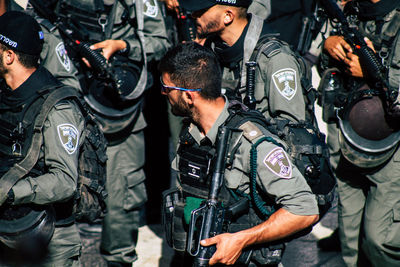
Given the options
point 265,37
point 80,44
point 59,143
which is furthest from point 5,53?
point 265,37

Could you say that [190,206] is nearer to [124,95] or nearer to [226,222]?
[226,222]

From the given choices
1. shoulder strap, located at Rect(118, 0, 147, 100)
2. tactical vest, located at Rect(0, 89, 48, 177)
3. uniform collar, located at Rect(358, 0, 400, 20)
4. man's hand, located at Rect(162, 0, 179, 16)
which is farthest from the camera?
man's hand, located at Rect(162, 0, 179, 16)

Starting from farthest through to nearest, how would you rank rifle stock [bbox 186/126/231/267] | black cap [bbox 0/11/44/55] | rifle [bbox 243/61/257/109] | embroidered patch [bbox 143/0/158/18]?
embroidered patch [bbox 143/0/158/18], rifle [bbox 243/61/257/109], black cap [bbox 0/11/44/55], rifle stock [bbox 186/126/231/267]

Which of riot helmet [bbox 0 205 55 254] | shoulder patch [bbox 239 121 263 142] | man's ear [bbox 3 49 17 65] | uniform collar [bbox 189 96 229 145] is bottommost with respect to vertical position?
riot helmet [bbox 0 205 55 254]

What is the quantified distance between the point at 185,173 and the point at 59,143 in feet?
2.55

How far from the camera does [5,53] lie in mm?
3652

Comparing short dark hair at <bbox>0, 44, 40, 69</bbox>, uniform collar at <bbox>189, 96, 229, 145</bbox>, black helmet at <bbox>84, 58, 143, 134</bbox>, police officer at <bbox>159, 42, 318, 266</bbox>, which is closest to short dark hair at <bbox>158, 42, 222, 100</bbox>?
police officer at <bbox>159, 42, 318, 266</bbox>

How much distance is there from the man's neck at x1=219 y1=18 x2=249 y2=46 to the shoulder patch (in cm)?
105

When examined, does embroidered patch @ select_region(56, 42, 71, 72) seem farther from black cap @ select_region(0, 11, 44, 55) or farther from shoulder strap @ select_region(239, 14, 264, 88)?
shoulder strap @ select_region(239, 14, 264, 88)

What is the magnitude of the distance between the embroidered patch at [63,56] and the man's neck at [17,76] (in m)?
0.77

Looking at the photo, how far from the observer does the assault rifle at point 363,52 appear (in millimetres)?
4230

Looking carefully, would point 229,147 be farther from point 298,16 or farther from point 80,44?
point 298,16

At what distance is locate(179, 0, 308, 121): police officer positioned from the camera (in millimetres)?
3762

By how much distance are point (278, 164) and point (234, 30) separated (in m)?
1.33
